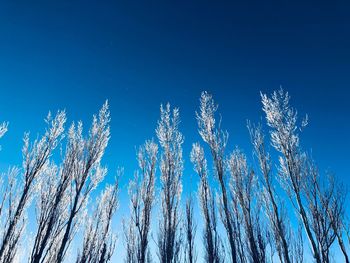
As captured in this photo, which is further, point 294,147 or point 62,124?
point 62,124

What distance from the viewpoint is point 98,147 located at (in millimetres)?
Answer: 10359

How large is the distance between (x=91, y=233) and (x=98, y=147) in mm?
6001

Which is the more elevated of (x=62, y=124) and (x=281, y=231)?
(x=62, y=124)

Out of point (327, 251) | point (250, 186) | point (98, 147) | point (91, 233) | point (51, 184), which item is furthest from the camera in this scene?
point (91, 233)

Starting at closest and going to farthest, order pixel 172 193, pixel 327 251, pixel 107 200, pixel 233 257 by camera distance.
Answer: pixel 327 251 < pixel 233 257 < pixel 172 193 < pixel 107 200

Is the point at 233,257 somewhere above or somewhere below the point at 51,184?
below

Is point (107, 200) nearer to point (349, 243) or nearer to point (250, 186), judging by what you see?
point (250, 186)

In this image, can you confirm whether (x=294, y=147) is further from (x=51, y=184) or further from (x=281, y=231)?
(x=51, y=184)

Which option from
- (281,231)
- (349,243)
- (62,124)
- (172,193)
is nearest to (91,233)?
(172,193)

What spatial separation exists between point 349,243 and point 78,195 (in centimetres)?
974

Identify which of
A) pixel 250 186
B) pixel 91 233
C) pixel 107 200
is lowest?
pixel 91 233

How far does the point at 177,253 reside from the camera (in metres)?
10.9

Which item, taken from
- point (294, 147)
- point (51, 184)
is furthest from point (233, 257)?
point (51, 184)

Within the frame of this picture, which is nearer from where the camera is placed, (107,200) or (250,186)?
(250,186)
